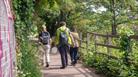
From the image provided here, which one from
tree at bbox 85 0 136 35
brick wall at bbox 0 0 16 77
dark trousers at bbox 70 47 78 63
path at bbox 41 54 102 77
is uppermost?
tree at bbox 85 0 136 35

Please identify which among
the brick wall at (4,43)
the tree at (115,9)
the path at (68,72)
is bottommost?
the path at (68,72)

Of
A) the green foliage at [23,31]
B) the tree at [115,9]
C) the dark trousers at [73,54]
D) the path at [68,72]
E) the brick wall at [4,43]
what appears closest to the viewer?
the brick wall at [4,43]

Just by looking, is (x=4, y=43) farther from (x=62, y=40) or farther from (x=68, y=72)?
(x=62, y=40)

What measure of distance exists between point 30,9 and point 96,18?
2430 cm

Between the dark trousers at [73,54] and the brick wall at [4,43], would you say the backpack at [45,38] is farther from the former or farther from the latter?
the brick wall at [4,43]

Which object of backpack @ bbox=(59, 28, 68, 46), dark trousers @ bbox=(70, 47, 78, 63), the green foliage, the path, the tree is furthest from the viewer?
the tree

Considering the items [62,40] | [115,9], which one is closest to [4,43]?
[62,40]

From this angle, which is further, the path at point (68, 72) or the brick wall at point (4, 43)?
the path at point (68, 72)

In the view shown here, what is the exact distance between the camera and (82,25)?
107 feet

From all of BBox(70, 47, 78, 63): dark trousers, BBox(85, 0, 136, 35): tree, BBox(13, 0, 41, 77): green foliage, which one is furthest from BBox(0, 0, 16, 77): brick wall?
BBox(85, 0, 136, 35): tree

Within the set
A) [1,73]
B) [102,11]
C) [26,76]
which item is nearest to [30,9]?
[26,76]

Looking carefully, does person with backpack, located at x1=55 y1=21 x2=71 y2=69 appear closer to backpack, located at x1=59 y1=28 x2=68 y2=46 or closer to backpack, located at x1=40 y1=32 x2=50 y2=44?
backpack, located at x1=59 y1=28 x2=68 y2=46

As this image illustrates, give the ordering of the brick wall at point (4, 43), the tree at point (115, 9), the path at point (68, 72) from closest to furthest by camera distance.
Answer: the brick wall at point (4, 43) → the path at point (68, 72) → the tree at point (115, 9)

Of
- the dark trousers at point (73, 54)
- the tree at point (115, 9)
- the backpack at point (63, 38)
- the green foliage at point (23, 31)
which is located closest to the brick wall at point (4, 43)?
the green foliage at point (23, 31)
